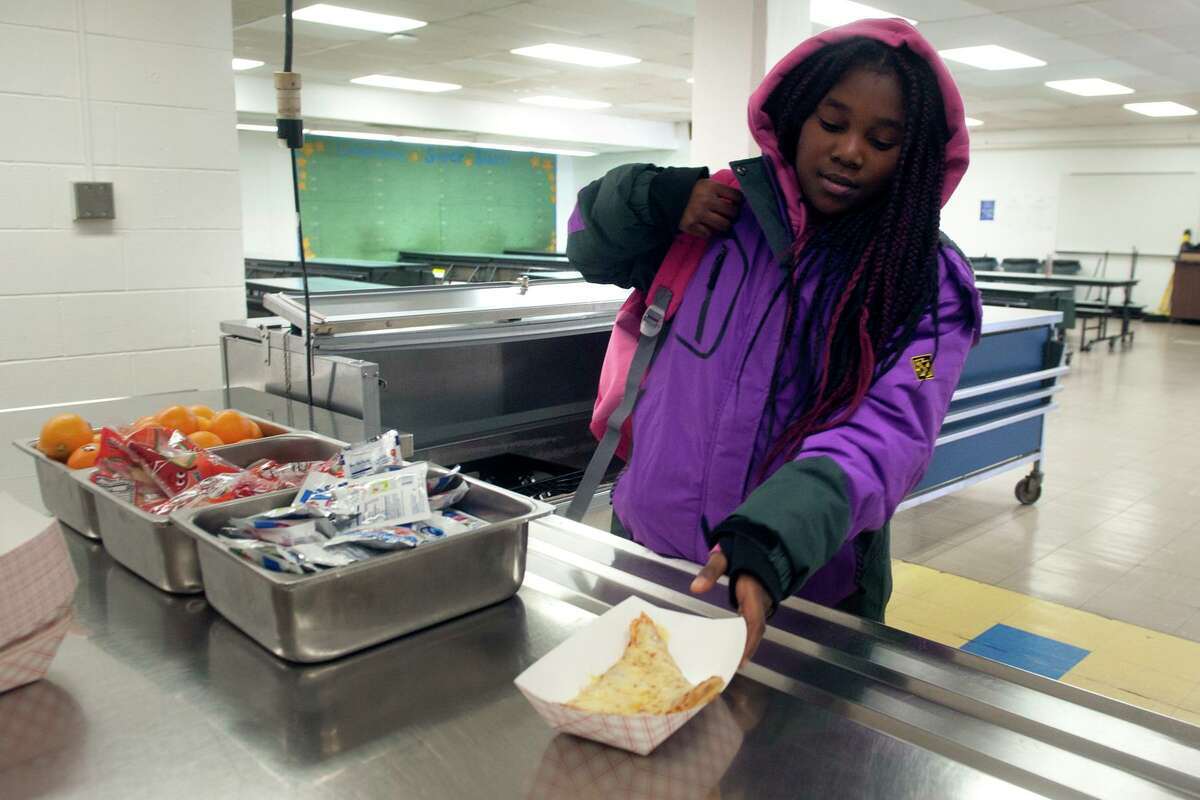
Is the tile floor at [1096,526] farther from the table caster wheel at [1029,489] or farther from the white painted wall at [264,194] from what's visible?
the white painted wall at [264,194]

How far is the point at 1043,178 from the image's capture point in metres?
14.3

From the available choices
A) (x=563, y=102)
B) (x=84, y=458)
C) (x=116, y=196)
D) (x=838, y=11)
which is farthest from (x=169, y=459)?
(x=563, y=102)

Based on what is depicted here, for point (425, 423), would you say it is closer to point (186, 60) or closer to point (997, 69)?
point (186, 60)

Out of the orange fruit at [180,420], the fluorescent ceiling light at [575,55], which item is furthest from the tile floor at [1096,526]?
the fluorescent ceiling light at [575,55]

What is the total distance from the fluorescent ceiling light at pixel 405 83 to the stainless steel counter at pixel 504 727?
9705mm

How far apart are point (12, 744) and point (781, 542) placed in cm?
65

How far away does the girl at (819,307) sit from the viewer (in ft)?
3.25

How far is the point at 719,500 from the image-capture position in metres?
1.13

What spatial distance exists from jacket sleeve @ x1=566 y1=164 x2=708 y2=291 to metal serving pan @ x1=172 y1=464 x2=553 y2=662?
38 cm

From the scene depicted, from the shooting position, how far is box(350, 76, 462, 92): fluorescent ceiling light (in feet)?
32.2

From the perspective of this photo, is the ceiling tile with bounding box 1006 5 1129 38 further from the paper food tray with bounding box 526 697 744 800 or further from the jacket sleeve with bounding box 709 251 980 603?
the paper food tray with bounding box 526 697 744 800

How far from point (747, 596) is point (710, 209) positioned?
0.53 m

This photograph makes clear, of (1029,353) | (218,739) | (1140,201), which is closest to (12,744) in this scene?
(218,739)

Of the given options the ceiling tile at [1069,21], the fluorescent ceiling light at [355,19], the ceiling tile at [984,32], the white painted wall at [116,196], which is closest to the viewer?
the white painted wall at [116,196]
